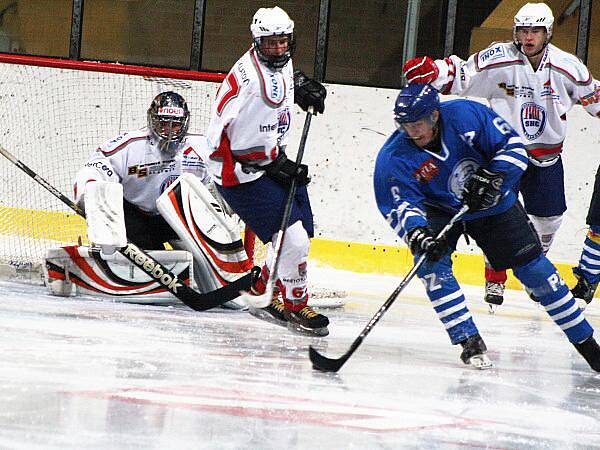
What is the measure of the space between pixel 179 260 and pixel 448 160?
1.49 metres

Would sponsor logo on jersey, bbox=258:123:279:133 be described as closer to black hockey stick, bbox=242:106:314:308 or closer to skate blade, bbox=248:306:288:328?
black hockey stick, bbox=242:106:314:308

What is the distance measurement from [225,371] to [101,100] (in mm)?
3135

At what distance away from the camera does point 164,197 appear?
433cm

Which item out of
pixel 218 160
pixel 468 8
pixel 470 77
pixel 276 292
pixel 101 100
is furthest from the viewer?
pixel 468 8

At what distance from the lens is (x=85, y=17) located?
21.5 ft

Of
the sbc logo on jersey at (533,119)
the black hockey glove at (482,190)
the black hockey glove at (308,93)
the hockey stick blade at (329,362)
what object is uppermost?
the black hockey glove at (308,93)

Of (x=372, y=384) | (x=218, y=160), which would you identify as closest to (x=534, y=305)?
(x=218, y=160)

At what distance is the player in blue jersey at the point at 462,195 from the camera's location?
3.00 metres

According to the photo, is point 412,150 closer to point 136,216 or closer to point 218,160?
point 218,160

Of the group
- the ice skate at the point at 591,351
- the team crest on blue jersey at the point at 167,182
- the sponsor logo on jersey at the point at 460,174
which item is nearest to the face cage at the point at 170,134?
the team crest on blue jersey at the point at 167,182

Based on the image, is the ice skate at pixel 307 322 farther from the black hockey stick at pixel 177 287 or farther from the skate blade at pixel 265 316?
the black hockey stick at pixel 177 287

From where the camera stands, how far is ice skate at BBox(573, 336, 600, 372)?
10.4 ft

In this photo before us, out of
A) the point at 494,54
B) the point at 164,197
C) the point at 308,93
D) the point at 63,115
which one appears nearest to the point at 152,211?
the point at 164,197

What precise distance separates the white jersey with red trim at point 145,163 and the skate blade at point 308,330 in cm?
105
